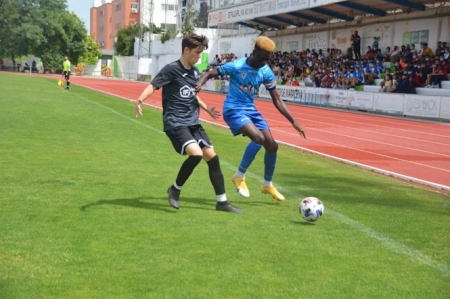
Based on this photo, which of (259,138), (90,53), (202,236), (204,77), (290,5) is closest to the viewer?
(202,236)

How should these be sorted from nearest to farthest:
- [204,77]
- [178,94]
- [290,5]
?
1. [178,94]
2. [204,77]
3. [290,5]

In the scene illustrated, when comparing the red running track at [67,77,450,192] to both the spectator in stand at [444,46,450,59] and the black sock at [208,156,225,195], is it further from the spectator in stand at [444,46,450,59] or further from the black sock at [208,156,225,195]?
the black sock at [208,156,225,195]

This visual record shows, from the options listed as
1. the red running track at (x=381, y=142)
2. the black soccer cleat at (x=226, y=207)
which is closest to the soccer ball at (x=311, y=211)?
the black soccer cleat at (x=226, y=207)

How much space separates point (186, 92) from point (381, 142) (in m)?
11.2

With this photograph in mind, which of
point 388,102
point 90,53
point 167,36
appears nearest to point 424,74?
point 388,102

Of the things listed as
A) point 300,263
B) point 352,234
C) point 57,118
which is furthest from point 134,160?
point 57,118

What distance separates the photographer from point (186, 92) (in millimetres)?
6887

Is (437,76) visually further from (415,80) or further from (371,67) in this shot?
(371,67)

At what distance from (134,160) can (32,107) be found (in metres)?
11.7

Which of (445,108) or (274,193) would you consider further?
(445,108)

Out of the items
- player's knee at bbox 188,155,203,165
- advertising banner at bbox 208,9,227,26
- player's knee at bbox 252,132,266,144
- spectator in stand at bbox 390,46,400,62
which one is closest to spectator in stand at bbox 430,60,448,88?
spectator in stand at bbox 390,46,400,62

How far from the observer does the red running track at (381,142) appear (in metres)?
12.5

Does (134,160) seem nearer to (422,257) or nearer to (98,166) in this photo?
(98,166)

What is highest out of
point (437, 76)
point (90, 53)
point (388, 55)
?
point (90, 53)
